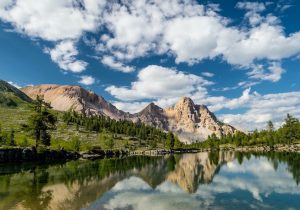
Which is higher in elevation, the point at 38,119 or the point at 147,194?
the point at 38,119

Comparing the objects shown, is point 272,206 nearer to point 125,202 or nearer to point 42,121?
point 125,202

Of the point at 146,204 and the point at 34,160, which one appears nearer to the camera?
the point at 146,204

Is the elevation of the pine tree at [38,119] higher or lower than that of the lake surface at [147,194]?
higher

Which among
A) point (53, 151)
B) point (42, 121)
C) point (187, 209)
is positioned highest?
point (42, 121)

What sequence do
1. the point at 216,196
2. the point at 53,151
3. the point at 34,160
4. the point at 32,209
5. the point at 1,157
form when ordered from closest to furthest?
the point at 32,209, the point at 216,196, the point at 1,157, the point at 34,160, the point at 53,151

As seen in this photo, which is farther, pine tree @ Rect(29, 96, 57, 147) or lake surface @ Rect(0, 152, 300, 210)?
pine tree @ Rect(29, 96, 57, 147)

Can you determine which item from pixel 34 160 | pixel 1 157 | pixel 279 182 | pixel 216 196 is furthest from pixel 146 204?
pixel 34 160

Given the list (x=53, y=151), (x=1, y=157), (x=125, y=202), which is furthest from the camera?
(x=53, y=151)

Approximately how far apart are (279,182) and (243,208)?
26477 millimetres

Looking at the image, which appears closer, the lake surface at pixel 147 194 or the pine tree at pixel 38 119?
the lake surface at pixel 147 194

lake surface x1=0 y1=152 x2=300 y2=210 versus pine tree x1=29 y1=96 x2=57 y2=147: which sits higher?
pine tree x1=29 y1=96 x2=57 y2=147

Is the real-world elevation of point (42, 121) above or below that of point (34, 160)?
above

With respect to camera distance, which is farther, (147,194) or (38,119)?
(38,119)

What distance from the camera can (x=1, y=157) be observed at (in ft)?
319
